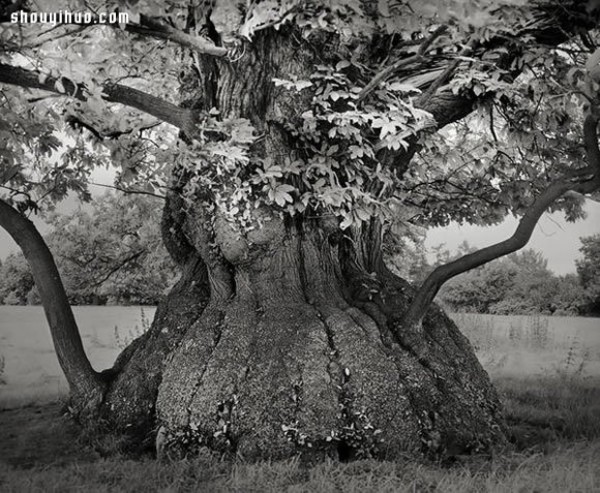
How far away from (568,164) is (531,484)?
4888 mm

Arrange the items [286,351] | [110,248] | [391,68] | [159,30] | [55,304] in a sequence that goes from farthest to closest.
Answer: [110,248], [55,304], [286,351], [391,68], [159,30]

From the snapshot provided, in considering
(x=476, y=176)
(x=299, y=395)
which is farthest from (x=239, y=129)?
(x=476, y=176)

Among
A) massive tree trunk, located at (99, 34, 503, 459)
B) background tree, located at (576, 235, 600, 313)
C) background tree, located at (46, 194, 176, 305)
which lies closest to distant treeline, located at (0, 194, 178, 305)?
background tree, located at (46, 194, 176, 305)

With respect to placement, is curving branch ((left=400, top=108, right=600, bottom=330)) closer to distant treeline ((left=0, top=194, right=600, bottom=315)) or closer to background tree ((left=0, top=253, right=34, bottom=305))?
distant treeline ((left=0, top=194, right=600, bottom=315))

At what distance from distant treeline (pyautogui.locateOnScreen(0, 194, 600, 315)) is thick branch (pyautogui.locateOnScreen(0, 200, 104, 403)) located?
3316 millimetres

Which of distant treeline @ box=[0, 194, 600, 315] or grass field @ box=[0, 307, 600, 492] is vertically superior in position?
distant treeline @ box=[0, 194, 600, 315]

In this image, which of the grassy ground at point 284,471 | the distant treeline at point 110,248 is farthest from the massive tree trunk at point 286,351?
the distant treeline at point 110,248

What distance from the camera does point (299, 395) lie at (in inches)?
202

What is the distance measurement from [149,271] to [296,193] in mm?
6552

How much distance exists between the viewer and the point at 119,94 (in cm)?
540

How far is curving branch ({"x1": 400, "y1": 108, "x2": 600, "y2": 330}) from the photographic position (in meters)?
5.60

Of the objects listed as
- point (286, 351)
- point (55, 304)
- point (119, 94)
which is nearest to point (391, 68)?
point (119, 94)

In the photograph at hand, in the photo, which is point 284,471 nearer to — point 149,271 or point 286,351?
point 286,351

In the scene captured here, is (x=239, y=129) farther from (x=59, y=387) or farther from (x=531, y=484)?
(x=59, y=387)
